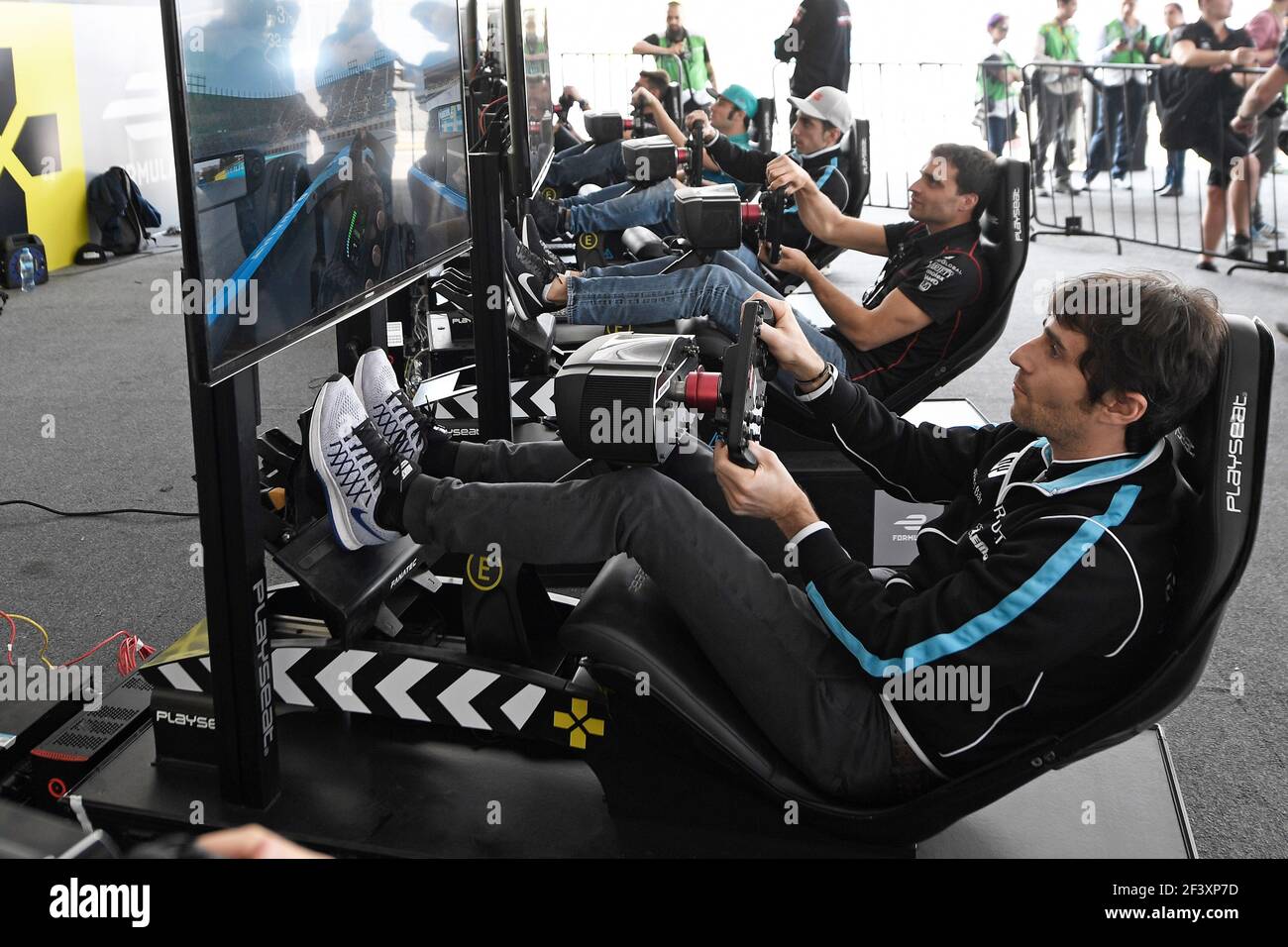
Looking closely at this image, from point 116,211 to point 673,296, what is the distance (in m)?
6.05

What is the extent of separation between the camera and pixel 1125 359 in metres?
1.63

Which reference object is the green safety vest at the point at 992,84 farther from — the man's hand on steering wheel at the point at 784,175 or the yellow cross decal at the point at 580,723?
the yellow cross decal at the point at 580,723

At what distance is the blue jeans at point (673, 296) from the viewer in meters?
3.34

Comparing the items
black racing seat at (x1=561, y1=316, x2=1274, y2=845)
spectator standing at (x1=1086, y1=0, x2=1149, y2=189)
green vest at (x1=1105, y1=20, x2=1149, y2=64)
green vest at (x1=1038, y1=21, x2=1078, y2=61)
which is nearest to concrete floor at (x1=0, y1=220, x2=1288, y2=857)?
black racing seat at (x1=561, y1=316, x2=1274, y2=845)

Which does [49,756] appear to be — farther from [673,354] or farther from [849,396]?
[849,396]

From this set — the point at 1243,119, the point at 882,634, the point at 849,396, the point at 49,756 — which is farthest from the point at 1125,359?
the point at 1243,119

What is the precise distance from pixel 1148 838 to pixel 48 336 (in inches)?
219

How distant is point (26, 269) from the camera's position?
6.97m

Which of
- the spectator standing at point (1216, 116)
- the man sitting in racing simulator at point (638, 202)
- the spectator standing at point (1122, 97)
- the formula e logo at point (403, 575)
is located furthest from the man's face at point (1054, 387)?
the spectator standing at point (1122, 97)

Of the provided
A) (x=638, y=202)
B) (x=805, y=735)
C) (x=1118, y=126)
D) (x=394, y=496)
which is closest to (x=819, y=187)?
(x=638, y=202)

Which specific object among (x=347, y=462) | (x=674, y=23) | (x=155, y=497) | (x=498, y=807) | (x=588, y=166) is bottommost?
(x=498, y=807)

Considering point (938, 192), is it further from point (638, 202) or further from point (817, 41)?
point (817, 41)

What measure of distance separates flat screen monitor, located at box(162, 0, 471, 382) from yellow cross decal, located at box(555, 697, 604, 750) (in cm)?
75

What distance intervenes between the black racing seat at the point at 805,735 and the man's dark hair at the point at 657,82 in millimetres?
5235
